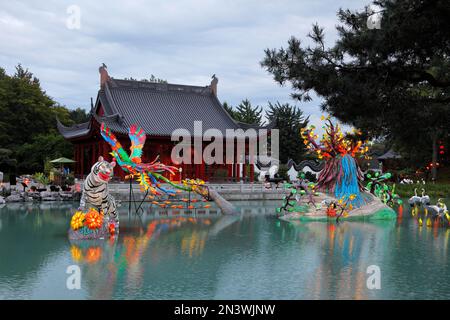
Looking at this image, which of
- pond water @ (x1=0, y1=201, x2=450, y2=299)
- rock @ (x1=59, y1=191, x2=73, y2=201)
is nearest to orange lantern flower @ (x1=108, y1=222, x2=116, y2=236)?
pond water @ (x1=0, y1=201, x2=450, y2=299)

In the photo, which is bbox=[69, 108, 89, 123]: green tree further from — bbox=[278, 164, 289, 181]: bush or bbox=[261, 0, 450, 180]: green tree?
bbox=[261, 0, 450, 180]: green tree

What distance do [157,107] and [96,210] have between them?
21.0 m

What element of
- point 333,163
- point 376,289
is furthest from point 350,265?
point 333,163

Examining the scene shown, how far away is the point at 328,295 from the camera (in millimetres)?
7828

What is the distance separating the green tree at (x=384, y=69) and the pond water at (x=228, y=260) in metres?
3.26

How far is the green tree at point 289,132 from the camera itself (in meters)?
48.6

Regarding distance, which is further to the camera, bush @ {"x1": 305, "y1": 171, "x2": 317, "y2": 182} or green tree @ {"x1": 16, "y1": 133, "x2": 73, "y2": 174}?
green tree @ {"x1": 16, "y1": 133, "x2": 73, "y2": 174}

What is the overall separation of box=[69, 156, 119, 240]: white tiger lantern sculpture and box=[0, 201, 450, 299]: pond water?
1.44 feet

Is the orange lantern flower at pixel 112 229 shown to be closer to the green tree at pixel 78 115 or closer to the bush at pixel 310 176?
the bush at pixel 310 176

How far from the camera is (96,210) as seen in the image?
13812 millimetres

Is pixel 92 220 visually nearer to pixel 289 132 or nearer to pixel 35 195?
pixel 35 195

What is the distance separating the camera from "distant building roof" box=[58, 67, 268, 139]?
105 feet

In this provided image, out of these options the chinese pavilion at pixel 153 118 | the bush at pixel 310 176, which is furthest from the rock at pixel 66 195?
the bush at pixel 310 176
